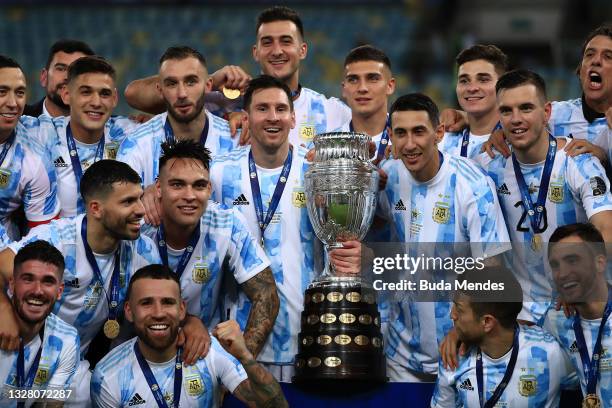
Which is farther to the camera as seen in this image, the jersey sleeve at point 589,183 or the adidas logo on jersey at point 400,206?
the adidas logo on jersey at point 400,206

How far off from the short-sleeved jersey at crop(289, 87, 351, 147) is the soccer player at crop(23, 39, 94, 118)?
1.33 meters

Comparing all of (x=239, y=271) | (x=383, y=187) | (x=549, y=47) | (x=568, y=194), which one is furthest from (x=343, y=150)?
(x=549, y=47)

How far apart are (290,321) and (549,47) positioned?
11074 mm

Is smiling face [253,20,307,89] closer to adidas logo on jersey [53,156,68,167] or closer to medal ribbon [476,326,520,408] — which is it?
adidas logo on jersey [53,156,68,167]

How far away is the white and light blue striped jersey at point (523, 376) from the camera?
4.80 metres

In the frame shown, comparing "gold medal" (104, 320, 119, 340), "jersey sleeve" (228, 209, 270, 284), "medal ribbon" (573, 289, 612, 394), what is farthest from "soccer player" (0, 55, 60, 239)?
"medal ribbon" (573, 289, 612, 394)

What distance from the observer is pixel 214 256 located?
17.8 ft

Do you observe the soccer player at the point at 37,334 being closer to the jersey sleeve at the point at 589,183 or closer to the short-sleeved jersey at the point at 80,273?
the short-sleeved jersey at the point at 80,273

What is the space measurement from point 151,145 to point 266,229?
2.75 feet

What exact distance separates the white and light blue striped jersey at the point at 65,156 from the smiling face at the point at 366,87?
1.32m

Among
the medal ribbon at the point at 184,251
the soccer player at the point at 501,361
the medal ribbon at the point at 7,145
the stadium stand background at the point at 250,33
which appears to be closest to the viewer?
the soccer player at the point at 501,361

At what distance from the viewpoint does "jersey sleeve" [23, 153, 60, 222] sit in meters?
5.58

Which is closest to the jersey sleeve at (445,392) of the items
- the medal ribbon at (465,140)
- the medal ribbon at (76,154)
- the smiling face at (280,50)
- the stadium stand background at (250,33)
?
the medal ribbon at (465,140)

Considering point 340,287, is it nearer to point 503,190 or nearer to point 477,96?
point 503,190
